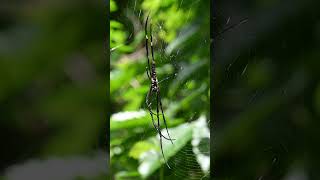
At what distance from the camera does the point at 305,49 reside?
570mm

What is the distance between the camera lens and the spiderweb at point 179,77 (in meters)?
0.48

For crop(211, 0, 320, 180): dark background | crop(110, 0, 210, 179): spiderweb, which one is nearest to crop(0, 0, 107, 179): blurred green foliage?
crop(110, 0, 210, 179): spiderweb

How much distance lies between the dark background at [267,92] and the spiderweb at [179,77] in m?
0.02

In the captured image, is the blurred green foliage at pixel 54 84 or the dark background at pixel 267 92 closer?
the blurred green foliage at pixel 54 84

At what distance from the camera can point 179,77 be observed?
510 mm

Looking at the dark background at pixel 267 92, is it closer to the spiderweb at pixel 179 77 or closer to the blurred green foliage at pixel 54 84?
the spiderweb at pixel 179 77

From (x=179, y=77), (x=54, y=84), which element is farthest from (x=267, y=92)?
(x=54, y=84)

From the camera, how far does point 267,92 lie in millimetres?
570

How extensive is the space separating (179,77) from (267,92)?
0.13 metres

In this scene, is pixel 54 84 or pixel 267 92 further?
pixel 267 92

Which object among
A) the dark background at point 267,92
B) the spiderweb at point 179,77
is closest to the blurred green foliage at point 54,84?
the spiderweb at point 179,77

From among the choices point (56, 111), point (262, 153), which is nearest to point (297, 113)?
point (262, 153)

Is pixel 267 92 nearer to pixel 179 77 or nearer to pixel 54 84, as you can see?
pixel 179 77

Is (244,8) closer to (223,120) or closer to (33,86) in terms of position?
(223,120)
